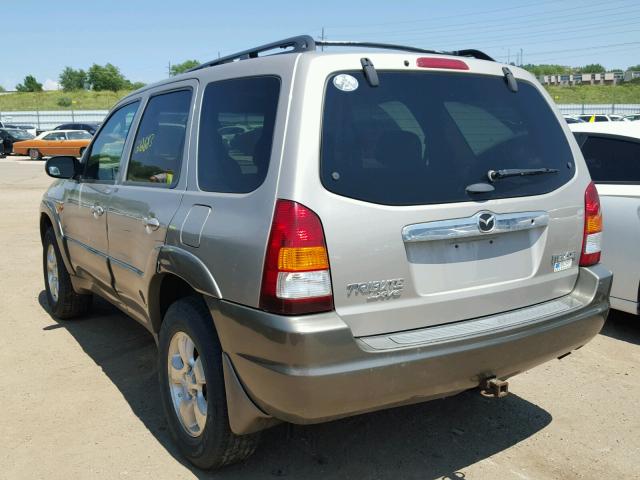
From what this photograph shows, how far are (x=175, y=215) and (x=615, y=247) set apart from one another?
11.6 ft

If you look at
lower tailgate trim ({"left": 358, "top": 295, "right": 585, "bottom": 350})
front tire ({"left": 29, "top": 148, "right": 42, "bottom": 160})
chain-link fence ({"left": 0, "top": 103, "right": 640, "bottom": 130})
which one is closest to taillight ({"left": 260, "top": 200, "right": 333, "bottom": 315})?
lower tailgate trim ({"left": 358, "top": 295, "right": 585, "bottom": 350})

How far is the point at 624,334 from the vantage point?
Answer: 5242 mm

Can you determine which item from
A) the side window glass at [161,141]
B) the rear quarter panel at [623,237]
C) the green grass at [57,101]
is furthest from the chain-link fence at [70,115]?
the side window glass at [161,141]

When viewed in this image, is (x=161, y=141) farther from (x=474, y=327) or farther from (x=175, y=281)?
(x=474, y=327)

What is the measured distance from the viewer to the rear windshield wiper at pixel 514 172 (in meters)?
2.88

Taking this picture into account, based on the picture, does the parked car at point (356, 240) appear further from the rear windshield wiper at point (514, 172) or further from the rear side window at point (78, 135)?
the rear side window at point (78, 135)

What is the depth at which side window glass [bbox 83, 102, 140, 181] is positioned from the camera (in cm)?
A: 426

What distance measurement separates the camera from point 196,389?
316 cm

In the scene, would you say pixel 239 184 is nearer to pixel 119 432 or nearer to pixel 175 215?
pixel 175 215

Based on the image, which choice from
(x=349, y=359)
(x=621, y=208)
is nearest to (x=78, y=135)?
(x=621, y=208)

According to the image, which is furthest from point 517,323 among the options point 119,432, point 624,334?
point 624,334

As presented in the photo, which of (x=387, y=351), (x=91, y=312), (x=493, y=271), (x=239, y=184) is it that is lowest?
(x=91, y=312)

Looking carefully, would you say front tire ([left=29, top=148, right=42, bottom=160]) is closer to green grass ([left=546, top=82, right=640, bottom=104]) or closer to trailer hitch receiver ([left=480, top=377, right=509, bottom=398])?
trailer hitch receiver ([left=480, top=377, right=509, bottom=398])

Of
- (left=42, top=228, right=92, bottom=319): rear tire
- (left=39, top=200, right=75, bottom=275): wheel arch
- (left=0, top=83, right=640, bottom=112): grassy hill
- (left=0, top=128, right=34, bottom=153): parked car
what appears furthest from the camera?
(left=0, top=83, right=640, bottom=112): grassy hill
